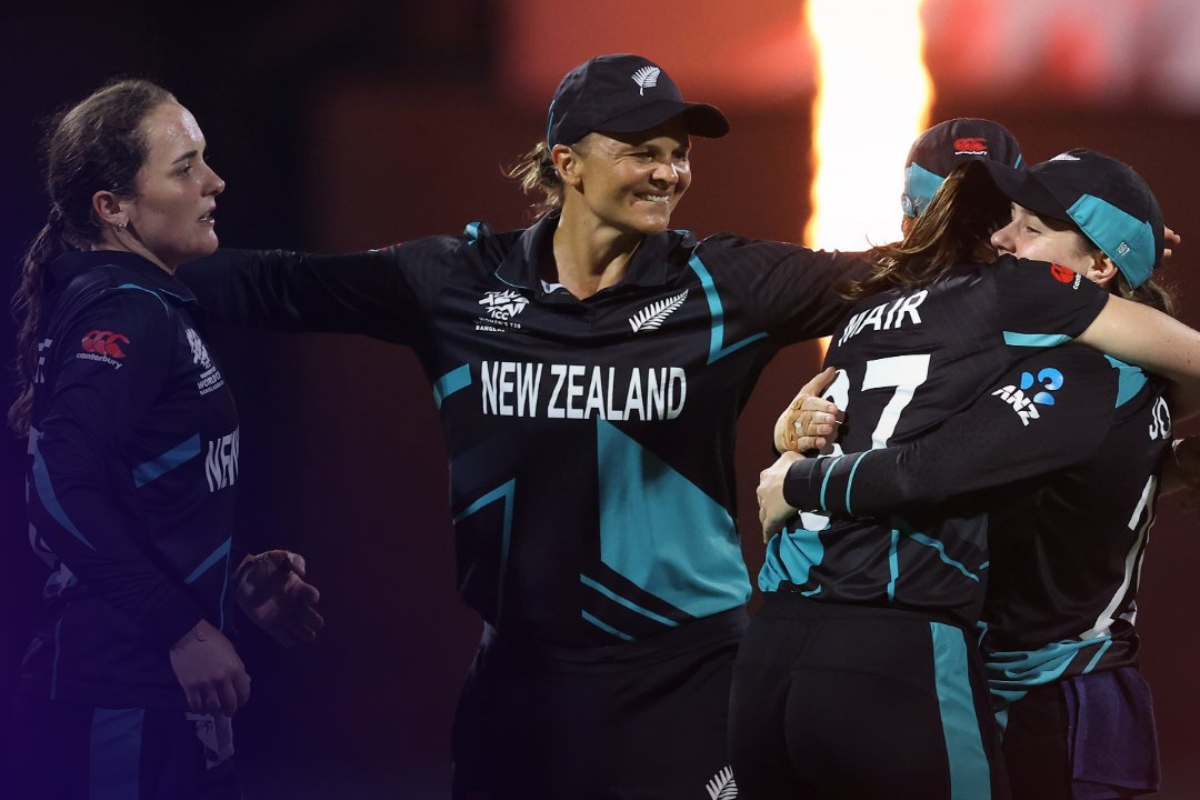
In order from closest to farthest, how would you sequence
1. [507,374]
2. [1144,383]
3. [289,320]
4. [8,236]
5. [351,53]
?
[1144,383]
[507,374]
[289,320]
[8,236]
[351,53]

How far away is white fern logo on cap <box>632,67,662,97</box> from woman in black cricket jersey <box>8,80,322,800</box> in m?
1.03

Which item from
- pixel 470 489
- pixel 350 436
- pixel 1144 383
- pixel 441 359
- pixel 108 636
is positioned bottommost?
pixel 350 436

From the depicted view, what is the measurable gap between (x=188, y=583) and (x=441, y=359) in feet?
2.30

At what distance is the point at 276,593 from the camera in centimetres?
314

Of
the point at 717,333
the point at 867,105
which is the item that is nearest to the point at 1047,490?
the point at 717,333

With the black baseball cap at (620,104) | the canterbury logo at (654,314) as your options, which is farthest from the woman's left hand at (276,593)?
the black baseball cap at (620,104)

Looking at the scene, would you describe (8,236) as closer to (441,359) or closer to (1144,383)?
(441,359)

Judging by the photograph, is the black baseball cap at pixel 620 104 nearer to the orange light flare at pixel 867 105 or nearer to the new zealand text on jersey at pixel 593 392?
the new zealand text on jersey at pixel 593 392

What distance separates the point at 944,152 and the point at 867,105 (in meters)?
1.79

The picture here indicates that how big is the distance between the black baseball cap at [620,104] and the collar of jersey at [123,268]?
2.78 ft

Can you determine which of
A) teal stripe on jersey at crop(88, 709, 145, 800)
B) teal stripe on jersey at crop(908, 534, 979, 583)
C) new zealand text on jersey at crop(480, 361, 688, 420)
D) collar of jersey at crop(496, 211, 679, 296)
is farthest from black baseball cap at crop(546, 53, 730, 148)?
teal stripe on jersey at crop(88, 709, 145, 800)

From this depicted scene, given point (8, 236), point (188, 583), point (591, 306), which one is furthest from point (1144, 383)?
point (8, 236)

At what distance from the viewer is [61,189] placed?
296 cm

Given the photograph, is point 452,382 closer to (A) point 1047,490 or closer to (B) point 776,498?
(B) point 776,498
